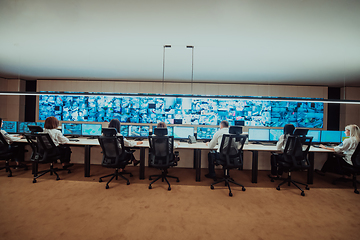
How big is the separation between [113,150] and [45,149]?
4.96 ft

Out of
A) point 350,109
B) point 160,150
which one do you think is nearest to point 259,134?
point 160,150

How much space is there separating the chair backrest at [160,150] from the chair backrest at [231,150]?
103 centimetres

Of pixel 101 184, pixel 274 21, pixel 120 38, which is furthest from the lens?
pixel 101 184

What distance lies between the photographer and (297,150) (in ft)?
9.87

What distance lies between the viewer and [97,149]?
4.37 metres

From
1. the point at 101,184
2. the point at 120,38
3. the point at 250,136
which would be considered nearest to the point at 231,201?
the point at 250,136

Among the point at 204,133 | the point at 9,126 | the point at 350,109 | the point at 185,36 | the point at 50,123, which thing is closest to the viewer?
the point at 185,36

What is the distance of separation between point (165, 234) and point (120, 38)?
2.86m

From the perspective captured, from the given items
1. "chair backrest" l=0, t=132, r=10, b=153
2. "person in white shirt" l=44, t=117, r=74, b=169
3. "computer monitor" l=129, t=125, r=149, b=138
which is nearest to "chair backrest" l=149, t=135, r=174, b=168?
"computer monitor" l=129, t=125, r=149, b=138

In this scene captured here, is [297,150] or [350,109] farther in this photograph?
[350,109]

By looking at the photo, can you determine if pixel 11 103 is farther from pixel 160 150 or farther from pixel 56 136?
pixel 160 150

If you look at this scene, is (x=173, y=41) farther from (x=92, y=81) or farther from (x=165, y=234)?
(x=92, y=81)

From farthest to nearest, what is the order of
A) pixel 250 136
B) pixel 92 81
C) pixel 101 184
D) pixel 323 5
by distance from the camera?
pixel 92 81
pixel 250 136
pixel 101 184
pixel 323 5

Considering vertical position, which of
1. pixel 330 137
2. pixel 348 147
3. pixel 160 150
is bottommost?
pixel 160 150
